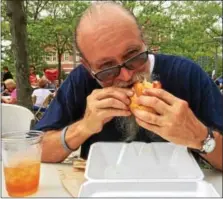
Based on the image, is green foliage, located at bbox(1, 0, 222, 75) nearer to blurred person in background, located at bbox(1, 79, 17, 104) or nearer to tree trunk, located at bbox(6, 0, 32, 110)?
tree trunk, located at bbox(6, 0, 32, 110)

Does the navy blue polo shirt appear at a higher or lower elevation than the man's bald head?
lower

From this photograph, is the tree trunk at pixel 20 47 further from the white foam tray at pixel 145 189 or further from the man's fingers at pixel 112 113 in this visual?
the white foam tray at pixel 145 189

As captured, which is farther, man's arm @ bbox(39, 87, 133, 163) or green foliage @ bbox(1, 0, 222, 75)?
green foliage @ bbox(1, 0, 222, 75)

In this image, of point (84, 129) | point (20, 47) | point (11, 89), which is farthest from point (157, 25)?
point (84, 129)

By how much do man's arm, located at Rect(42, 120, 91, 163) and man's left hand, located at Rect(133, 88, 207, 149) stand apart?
240 millimetres

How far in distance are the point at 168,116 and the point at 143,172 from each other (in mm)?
138

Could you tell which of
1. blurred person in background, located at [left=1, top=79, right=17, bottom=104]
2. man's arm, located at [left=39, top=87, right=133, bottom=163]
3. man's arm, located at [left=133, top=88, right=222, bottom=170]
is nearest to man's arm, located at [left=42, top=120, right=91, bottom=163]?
man's arm, located at [left=39, top=87, right=133, bottom=163]

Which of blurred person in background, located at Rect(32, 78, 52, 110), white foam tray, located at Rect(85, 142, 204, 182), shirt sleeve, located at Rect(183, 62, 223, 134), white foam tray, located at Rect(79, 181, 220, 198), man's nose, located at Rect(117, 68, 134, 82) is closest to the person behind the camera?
white foam tray, located at Rect(79, 181, 220, 198)

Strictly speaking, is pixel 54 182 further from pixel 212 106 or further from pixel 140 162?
pixel 212 106

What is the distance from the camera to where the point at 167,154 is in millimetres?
690

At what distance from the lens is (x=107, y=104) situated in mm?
686

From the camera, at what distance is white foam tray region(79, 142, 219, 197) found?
0.50m

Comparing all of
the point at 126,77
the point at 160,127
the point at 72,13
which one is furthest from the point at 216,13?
the point at 160,127

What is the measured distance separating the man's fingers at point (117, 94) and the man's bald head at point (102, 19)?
224mm
